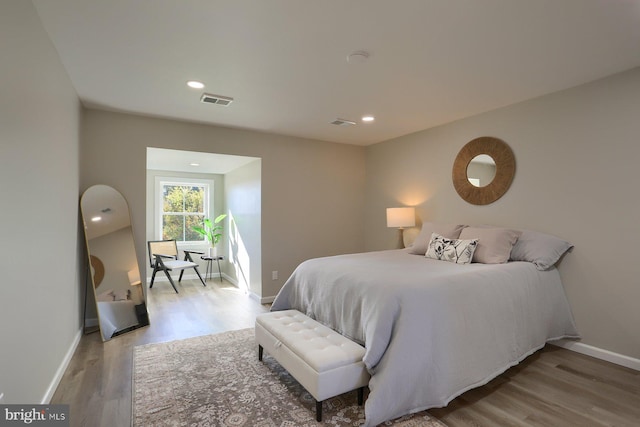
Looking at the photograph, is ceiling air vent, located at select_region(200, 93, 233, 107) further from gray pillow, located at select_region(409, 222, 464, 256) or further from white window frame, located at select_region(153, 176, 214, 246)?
white window frame, located at select_region(153, 176, 214, 246)

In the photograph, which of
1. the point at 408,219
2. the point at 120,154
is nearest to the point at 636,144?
the point at 408,219

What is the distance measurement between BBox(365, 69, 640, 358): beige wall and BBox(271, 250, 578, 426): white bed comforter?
0.29 metres

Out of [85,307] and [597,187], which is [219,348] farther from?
[597,187]

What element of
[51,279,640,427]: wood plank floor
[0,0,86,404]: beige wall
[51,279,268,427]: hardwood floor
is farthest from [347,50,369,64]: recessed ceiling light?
[51,279,268,427]: hardwood floor

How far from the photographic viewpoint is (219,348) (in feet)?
9.73

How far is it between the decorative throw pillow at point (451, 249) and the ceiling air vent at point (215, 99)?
8.41ft

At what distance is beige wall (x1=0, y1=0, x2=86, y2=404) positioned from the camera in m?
1.54

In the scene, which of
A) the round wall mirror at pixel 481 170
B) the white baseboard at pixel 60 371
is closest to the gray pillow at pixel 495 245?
the round wall mirror at pixel 481 170

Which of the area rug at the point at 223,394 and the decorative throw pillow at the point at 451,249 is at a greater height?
the decorative throw pillow at the point at 451,249

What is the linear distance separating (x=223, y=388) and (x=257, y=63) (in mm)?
2391

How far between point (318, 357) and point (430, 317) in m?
0.73

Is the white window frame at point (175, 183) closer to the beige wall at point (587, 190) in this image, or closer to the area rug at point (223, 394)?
the area rug at point (223, 394)

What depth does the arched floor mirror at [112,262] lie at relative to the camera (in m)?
Result: 3.39

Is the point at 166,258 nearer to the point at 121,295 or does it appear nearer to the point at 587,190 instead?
the point at 121,295
